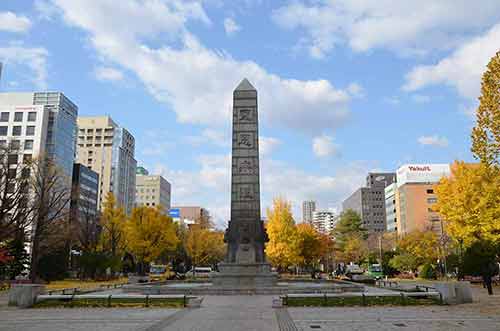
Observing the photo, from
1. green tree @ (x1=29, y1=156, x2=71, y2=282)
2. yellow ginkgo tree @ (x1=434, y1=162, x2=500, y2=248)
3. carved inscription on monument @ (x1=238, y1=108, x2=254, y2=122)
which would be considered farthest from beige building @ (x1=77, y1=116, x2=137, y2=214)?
carved inscription on monument @ (x1=238, y1=108, x2=254, y2=122)

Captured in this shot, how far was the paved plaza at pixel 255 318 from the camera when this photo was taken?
12836 mm

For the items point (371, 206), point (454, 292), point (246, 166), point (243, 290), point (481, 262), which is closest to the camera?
point (454, 292)

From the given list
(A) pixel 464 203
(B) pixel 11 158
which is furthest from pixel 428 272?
(B) pixel 11 158

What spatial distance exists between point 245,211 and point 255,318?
1474cm

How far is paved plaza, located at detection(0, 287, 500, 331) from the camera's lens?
12.8m

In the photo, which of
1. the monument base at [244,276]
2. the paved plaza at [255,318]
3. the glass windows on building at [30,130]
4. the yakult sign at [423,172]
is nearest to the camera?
the paved plaza at [255,318]

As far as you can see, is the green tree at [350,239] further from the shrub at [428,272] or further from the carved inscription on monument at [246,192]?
the carved inscription on monument at [246,192]

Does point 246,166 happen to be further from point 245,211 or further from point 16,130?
point 16,130

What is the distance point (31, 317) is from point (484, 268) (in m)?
21.1

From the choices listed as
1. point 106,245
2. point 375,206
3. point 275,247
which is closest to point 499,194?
point 275,247

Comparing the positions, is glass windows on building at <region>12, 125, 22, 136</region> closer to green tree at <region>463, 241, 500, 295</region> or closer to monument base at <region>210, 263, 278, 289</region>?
monument base at <region>210, 263, 278, 289</region>

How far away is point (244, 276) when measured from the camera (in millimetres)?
27188

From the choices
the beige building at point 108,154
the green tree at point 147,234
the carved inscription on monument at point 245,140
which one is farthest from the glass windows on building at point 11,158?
the beige building at point 108,154

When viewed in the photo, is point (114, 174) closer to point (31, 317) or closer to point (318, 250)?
point (318, 250)
